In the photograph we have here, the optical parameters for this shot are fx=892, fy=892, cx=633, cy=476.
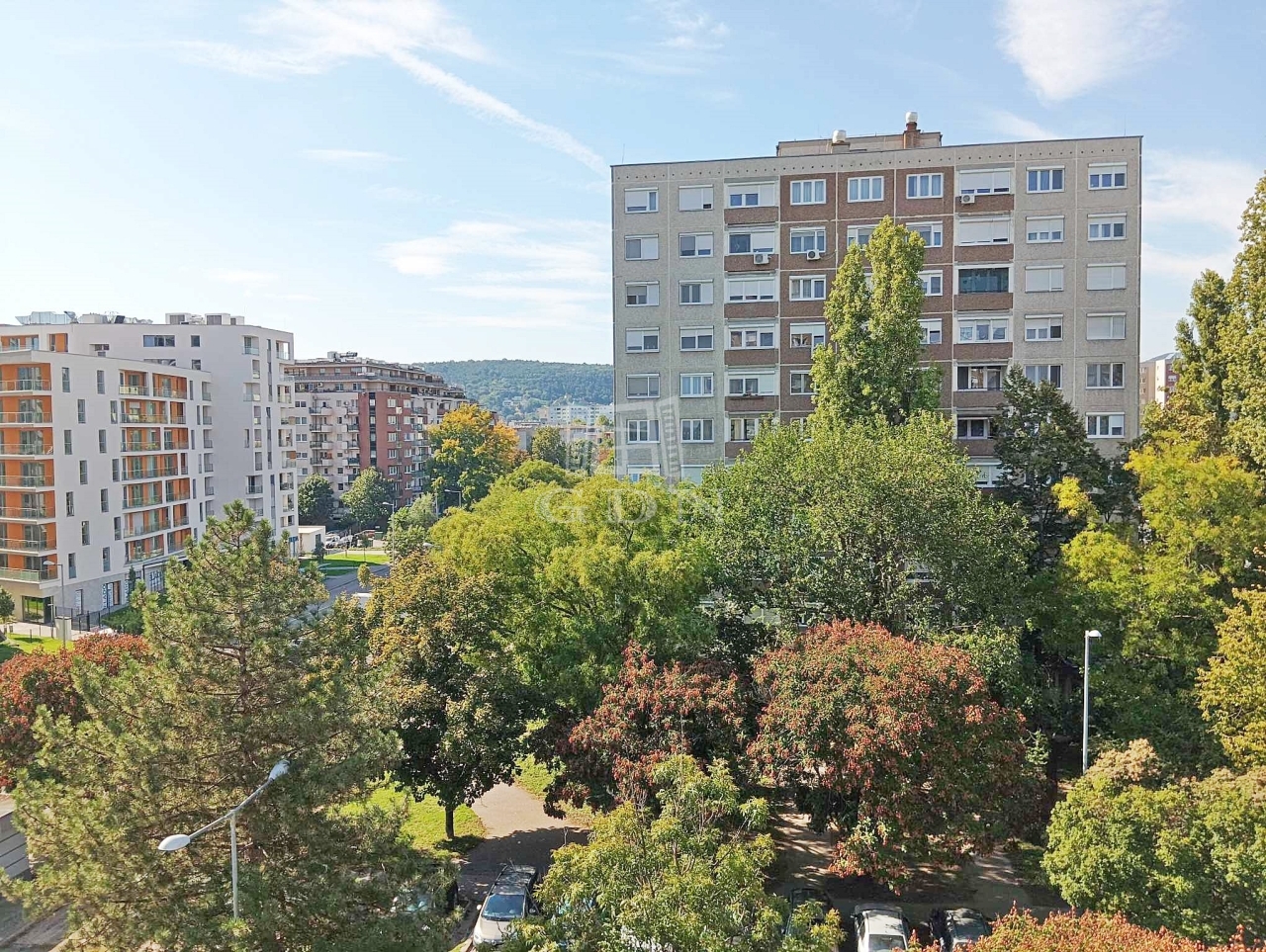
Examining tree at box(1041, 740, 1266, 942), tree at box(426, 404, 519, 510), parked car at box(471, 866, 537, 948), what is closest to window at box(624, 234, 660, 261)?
parked car at box(471, 866, 537, 948)

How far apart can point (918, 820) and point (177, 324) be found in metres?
64.6

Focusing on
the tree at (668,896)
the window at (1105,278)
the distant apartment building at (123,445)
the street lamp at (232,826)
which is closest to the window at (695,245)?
the window at (1105,278)

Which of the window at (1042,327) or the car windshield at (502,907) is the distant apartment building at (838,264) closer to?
the window at (1042,327)

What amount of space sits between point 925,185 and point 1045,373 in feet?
33.5

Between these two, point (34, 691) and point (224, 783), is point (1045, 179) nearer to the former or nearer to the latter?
point (224, 783)

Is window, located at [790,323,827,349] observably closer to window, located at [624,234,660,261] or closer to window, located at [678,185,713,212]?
window, located at [678,185,713,212]

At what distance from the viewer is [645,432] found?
139 ft

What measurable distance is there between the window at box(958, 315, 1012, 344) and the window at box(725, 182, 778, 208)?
34.1 ft

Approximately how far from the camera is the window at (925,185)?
134 ft

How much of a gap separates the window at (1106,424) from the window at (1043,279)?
6.04m

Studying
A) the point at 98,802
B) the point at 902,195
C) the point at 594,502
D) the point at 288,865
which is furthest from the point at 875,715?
the point at 902,195

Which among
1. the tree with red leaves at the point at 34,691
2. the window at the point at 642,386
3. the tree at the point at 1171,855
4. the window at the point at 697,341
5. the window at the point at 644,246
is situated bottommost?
the tree at the point at 1171,855

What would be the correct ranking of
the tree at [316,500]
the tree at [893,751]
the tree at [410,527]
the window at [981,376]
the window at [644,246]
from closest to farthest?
the tree at [893,751]
the window at [981,376]
the window at [644,246]
the tree at [410,527]
the tree at [316,500]

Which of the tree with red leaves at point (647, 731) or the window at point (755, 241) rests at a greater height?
the window at point (755, 241)
